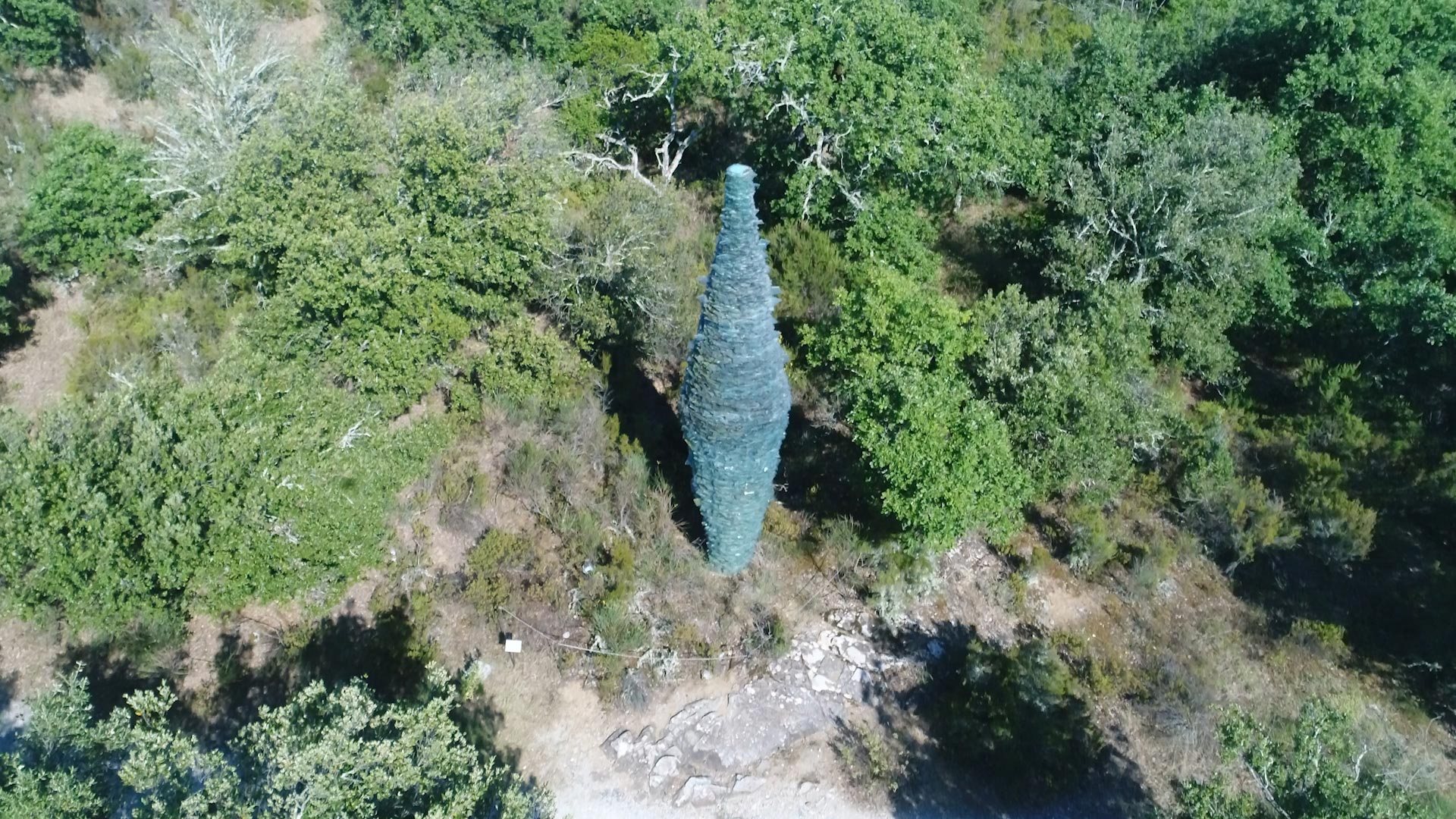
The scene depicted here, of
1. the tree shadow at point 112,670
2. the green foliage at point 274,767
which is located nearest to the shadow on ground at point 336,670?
the tree shadow at point 112,670

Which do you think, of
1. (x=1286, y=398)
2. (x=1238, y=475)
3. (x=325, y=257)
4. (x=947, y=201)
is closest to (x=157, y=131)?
(x=325, y=257)

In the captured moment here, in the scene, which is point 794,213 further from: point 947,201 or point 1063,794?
point 1063,794

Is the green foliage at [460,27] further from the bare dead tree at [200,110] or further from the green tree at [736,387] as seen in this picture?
the green tree at [736,387]

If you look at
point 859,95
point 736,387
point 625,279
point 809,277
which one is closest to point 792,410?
point 809,277

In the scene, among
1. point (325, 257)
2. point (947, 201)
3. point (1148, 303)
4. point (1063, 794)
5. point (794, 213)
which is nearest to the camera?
point (1063, 794)

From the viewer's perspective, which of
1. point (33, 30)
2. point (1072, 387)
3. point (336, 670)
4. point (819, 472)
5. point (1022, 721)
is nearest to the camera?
point (1022, 721)

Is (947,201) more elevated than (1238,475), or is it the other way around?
(947,201)

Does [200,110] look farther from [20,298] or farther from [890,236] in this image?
[890,236]
